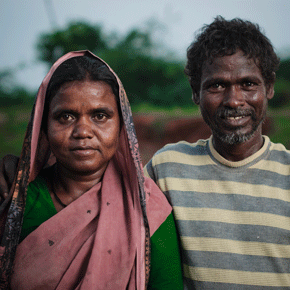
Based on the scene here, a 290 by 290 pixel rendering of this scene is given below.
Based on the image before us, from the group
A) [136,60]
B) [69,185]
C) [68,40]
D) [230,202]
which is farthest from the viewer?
[68,40]

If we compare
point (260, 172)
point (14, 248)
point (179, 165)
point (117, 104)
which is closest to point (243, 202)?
point (260, 172)

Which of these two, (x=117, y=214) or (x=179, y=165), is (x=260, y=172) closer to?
(x=179, y=165)

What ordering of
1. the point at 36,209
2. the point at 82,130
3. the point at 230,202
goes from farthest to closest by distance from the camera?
1. the point at 230,202
2. the point at 36,209
3. the point at 82,130

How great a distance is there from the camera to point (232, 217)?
6.63ft

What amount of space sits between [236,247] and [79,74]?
1.48m

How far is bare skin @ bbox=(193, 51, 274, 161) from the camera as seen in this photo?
2.11m

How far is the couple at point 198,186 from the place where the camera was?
1.74 metres

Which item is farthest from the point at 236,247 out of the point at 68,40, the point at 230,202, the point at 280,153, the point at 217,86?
the point at 68,40

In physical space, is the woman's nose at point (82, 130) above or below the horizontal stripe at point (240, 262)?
above

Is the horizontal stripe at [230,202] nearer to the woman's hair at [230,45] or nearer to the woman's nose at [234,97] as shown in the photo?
the woman's nose at [234,97]

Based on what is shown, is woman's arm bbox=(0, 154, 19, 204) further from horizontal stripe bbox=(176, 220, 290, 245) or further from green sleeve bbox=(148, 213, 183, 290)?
horizontal stripe bbox=(176, 220, 290, 245)

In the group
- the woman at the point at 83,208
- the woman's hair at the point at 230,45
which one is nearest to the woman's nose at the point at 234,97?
the woman's hair at the point at 230,45

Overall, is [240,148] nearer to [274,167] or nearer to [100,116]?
[274,167]

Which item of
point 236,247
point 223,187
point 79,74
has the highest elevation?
point 79,74
